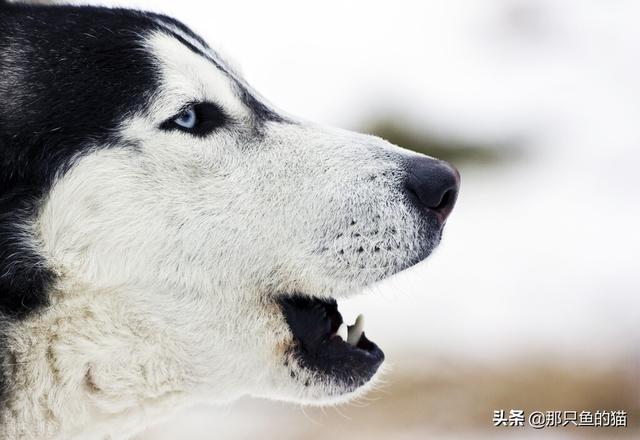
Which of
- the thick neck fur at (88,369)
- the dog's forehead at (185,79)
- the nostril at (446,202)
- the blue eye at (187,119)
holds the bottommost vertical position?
the thick neck fur at (88,369)

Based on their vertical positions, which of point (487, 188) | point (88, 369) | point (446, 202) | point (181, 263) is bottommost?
point (88, 369)

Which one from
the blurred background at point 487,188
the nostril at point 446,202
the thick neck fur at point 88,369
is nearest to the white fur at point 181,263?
the thick neck fur at point 88,369

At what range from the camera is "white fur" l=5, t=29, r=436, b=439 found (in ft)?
8.71

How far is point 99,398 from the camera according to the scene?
8.79 ft

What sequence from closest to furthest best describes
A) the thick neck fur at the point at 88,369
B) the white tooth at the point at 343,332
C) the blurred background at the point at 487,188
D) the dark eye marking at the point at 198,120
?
the thick neck fur at the point at 88,369
the dark eye marking at the point at 198,120
the white tooth at the point at 343,332
the blurred background at the point at 487,188

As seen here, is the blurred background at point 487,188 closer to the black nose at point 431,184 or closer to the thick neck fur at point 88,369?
the black nose at point 431,184

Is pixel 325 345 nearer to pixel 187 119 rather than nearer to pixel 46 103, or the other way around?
pixel 187 119

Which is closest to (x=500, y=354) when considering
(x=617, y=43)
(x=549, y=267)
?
(x=549, y=267)

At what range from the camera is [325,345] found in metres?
2.88

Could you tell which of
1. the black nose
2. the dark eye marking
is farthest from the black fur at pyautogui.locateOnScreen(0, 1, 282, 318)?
the black nose

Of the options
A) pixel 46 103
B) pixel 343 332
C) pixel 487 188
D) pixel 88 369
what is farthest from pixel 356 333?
pixel 487 188

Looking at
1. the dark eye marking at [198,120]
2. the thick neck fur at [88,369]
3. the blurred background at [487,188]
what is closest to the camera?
the thick neck fur at [88,369]

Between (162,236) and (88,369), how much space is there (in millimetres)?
446

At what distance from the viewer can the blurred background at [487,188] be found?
653 cm
